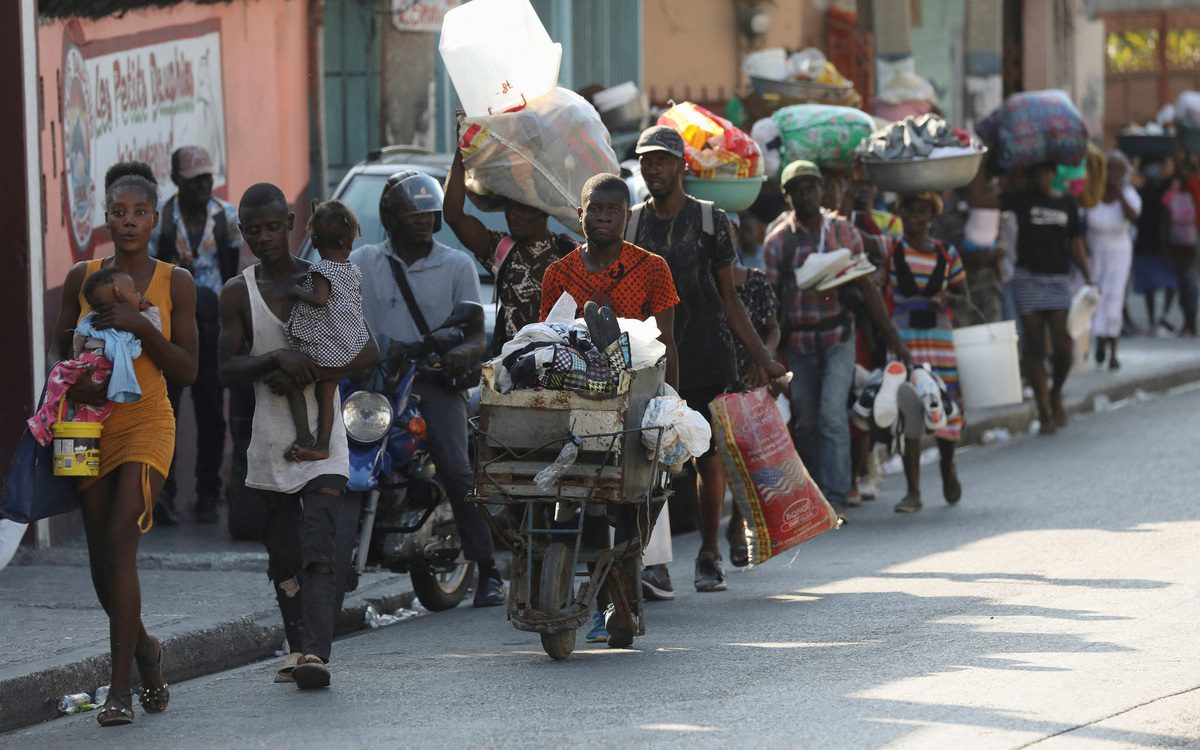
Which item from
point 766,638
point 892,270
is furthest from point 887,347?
point 766,638

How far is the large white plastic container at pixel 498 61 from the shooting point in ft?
29.7

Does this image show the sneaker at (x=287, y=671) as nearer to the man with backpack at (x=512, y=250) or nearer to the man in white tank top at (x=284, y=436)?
the man in white tank top at (x=284, y=436)

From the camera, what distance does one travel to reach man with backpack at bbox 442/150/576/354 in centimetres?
880

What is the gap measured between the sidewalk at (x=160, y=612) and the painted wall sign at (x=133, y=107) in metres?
1.91

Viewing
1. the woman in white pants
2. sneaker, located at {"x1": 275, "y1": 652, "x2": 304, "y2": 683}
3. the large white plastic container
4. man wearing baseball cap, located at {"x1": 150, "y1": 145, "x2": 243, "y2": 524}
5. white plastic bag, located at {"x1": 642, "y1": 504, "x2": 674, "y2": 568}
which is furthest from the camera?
the woman in white pants

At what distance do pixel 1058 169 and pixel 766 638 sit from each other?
8.69 meters

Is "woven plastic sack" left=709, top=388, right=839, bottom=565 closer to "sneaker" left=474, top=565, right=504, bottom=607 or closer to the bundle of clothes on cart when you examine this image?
"sneaker" left=474, top=565, right=504, bottom=607

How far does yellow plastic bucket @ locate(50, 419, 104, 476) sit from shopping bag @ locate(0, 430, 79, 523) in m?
0.05

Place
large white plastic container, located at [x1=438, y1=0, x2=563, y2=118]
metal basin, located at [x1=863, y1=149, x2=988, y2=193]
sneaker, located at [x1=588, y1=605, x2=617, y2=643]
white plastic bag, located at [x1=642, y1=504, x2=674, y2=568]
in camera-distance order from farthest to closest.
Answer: metal basin, located at [x1=863, y1=149, x2=988, y2=193], large white plastic container, located at [x1=438, y1=0, x2=563, y2=118], white plastic bag, located at [x1=642, y1=504, x2=674, y2=568], sneaker, located at [x1=588, y1=605, x2=617, y2=643]

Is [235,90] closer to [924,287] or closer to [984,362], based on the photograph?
[924,287]

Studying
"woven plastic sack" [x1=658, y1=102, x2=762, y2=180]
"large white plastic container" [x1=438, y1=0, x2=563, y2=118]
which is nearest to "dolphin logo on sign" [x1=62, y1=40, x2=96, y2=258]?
"large white plastic container" [x1=438, y1=0, x2=563, y2=118]

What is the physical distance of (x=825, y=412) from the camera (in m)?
11.4

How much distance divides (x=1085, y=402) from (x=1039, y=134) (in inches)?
102

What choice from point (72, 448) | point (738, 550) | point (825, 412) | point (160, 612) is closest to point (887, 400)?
point (825, 412)
